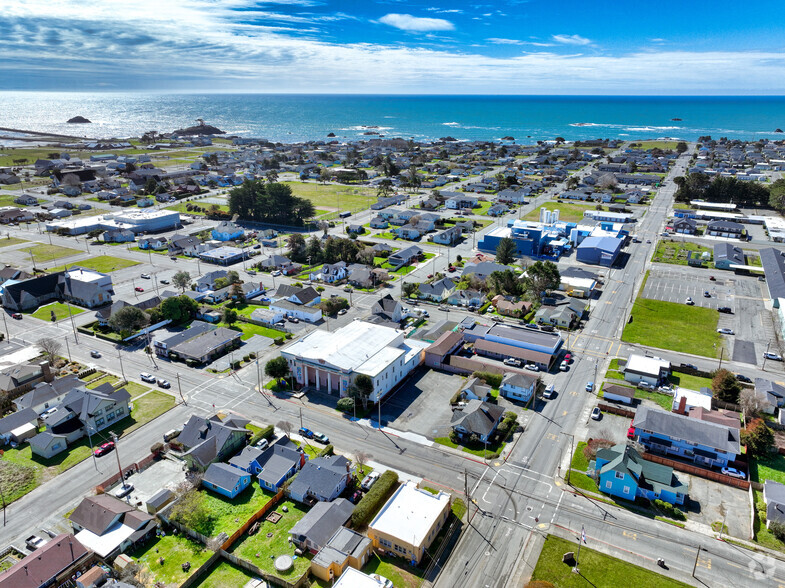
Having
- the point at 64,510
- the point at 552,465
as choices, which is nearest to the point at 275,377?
the point at 64,510

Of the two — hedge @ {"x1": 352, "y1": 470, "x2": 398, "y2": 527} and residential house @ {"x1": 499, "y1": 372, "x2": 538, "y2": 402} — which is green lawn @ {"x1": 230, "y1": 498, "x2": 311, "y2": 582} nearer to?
hedge @ {"x1": 352, "y1": 470, "x2": 398, "y2": 527}

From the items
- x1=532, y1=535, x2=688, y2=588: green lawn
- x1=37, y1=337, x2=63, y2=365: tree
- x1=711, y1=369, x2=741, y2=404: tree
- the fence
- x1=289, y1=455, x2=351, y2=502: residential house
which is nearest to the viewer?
x1=532, y1=535, x2=688, y2=588: green lawn

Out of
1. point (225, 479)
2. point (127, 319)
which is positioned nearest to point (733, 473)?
point (225, 479)

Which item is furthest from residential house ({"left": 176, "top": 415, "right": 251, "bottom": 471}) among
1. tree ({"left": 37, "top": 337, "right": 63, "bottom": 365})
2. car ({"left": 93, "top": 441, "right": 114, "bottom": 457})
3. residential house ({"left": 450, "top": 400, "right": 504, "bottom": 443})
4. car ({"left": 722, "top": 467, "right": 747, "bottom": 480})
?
car ({"left": 722, "top": 467, "right": 747, "bottom": 480})

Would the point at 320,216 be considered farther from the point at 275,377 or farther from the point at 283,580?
the point at 283,580

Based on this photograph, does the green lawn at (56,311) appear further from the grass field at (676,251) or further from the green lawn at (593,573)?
the grass field at (676,251)

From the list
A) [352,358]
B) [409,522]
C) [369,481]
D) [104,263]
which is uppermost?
[352,358]

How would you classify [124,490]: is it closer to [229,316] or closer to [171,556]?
[171,556]
